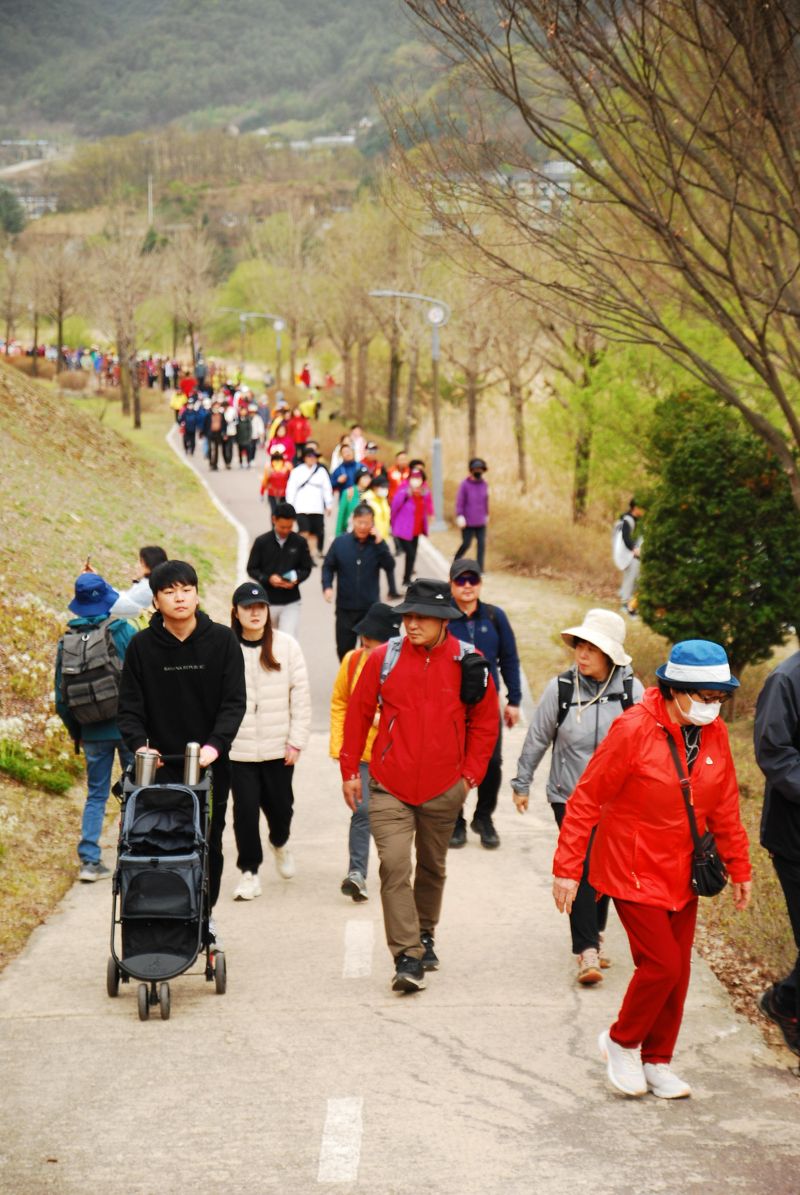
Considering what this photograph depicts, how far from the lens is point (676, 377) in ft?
85.7

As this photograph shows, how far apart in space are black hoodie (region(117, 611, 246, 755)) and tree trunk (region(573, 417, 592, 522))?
22559 millimetres

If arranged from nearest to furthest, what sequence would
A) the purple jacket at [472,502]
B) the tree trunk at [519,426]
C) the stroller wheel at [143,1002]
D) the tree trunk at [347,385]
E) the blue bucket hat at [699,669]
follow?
the blue bucket hat at [699,669] < the stroller wheel at [143,1002] < the purple jacket at [472,502] < the tree trunk at [519,426] < the tree trunk at [347,385]

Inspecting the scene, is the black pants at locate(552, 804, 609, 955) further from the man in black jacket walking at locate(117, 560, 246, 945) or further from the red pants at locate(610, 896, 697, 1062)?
the man in black jacket walking at locate(117, 560, 246, 945)

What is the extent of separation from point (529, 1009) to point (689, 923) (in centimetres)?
128

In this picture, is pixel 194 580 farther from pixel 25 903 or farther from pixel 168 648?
pixel 25 903

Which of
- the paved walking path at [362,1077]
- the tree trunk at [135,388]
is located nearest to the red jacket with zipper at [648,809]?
the paved walking path at [362,1077]

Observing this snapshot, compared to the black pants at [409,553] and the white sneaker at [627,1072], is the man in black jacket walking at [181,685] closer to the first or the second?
→ the white sneaker at [627,1072]

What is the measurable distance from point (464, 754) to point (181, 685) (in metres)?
1.38

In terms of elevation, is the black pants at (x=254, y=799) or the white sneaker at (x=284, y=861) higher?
the black pants at (x=254, y=799)

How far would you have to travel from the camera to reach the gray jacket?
7.32m

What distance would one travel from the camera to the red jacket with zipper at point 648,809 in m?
5.64

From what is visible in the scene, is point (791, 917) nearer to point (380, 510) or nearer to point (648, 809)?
point (648, 809)

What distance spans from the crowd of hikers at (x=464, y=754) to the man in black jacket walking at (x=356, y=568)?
369cm

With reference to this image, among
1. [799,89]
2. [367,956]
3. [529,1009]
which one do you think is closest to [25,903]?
[367,956]
